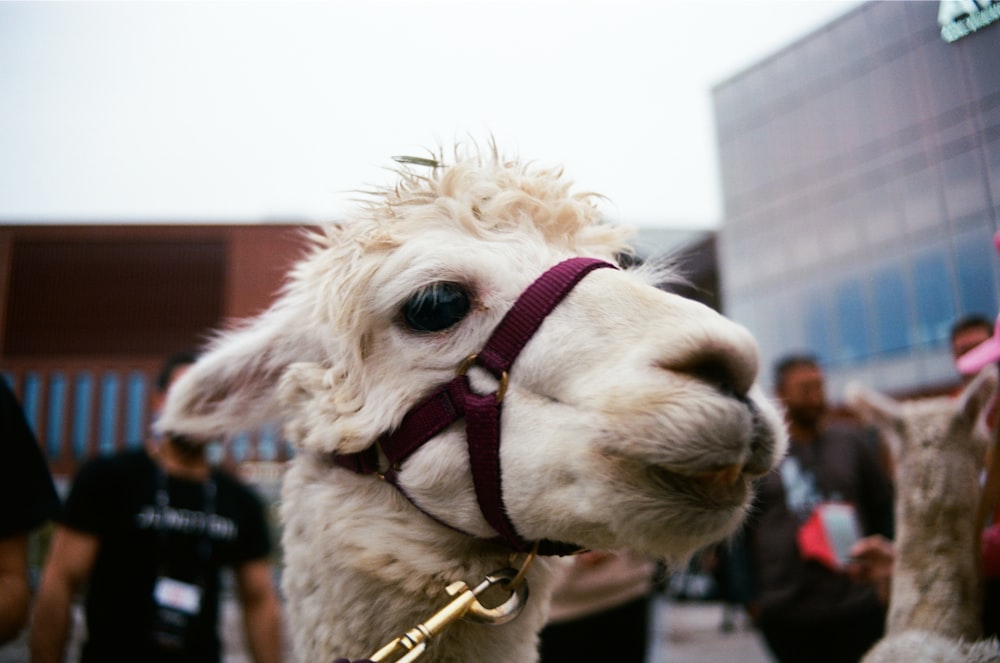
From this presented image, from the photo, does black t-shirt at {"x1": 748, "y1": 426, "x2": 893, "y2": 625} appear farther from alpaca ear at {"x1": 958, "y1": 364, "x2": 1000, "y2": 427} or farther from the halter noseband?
the halter noseband

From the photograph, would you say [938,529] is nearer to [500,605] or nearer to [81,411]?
[500,605]

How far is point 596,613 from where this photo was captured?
3127mm

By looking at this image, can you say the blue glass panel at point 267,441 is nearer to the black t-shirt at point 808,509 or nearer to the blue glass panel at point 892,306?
the blue glass panel at point 892,306

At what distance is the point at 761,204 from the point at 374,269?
1.36 meters

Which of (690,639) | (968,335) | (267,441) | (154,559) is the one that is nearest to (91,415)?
(154,559)

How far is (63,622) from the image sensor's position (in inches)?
98.0

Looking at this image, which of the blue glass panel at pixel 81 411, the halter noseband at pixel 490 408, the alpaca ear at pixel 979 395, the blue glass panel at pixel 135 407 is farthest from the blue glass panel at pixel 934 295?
the blue glass panel at pixel 135 407

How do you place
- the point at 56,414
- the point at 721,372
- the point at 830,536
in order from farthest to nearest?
1. the point at 830,536
2. the point at 56,414
3. the point at 721,372

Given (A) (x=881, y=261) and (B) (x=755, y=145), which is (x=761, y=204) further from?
(A) (x=881, y=261)

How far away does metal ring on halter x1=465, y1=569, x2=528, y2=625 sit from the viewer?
1.39 m

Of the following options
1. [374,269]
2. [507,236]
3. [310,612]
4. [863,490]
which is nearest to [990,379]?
[507,236]

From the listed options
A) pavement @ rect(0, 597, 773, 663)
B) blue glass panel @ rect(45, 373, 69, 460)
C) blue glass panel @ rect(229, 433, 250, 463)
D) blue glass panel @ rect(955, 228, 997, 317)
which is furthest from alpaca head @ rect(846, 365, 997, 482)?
pavement @ rect(0, 597, 773, 663)

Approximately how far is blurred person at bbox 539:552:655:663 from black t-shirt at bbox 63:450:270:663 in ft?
4.63

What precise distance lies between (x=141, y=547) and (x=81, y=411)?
2.19ft
